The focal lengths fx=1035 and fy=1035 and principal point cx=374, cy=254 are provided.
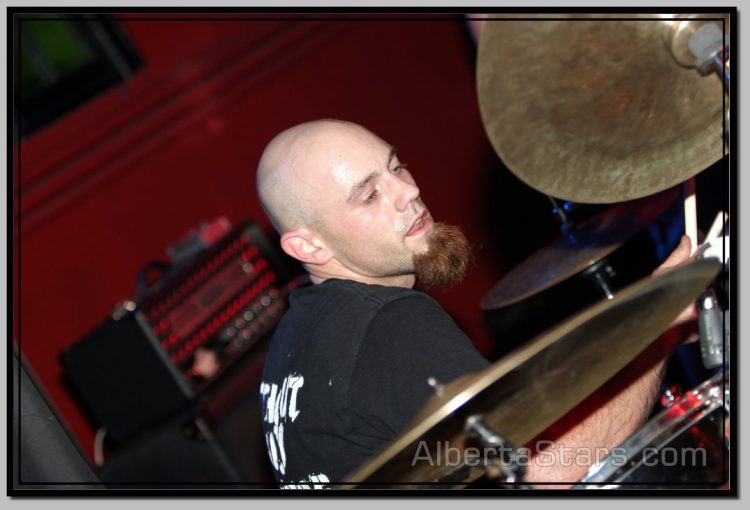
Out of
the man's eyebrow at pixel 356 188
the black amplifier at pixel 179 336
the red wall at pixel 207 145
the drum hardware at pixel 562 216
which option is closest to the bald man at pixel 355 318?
the man's eyebrow at pixel 356 188

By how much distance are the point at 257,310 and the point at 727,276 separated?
4.46 feet

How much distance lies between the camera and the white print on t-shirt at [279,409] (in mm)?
1690

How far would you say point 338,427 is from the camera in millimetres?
1606

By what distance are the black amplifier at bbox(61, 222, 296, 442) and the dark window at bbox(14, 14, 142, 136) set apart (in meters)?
0.74

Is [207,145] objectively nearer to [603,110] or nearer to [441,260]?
[441,260]

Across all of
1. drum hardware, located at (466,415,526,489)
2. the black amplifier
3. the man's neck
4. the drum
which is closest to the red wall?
the black amplifier

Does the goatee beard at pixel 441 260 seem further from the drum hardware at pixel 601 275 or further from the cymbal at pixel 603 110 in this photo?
the drum hardware at pixel 601 275

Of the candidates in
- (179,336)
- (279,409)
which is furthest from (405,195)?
(179,336)

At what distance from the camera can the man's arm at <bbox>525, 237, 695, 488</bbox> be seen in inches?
63.7

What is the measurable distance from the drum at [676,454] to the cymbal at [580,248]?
48cm

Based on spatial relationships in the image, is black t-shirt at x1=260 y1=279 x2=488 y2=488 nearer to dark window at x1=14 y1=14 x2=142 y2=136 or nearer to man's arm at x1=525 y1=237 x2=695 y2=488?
man's arm at x1=525 y1=237 x2=695 y2=488

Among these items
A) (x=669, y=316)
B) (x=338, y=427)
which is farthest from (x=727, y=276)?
(x=338, y=427)

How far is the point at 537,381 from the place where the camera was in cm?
129

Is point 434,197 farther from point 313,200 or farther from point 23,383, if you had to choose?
point 23,383
